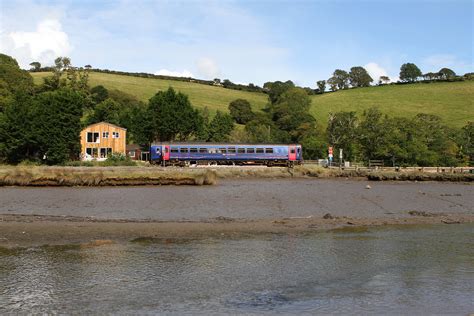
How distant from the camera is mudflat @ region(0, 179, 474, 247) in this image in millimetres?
16609

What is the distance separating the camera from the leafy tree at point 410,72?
156 meters

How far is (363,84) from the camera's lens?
165 meters

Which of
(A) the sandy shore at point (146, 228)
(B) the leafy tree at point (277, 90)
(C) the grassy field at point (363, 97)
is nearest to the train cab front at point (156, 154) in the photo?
(A) the sandy shore at point (146, 228)

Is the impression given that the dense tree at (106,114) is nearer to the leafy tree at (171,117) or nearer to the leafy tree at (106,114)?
the leafy tree at (106,114)

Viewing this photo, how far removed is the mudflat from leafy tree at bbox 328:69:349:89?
460 feet

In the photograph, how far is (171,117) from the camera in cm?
8231

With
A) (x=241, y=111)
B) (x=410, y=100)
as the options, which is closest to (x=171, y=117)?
(x=241, y=111)

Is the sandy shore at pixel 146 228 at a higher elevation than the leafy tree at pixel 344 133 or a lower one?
lower

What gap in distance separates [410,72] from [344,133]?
89390mm

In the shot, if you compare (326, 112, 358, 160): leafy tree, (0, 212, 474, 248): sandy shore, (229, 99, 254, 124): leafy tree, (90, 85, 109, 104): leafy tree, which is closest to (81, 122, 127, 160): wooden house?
(326, 112, 358, 160): leafy tree

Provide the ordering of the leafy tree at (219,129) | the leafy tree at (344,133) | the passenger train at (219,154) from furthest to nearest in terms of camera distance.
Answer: the leafy tree at (219,129), the leafy tree at (344,133), the passenger train at (219,154)

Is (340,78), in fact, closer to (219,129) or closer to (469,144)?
(219,129)

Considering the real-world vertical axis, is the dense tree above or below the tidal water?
above

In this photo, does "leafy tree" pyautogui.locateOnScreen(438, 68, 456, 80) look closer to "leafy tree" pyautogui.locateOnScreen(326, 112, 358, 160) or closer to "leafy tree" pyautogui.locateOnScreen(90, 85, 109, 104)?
"leafy tree" pyautogui.locateOnScreen(326, 112, 358, 160)
